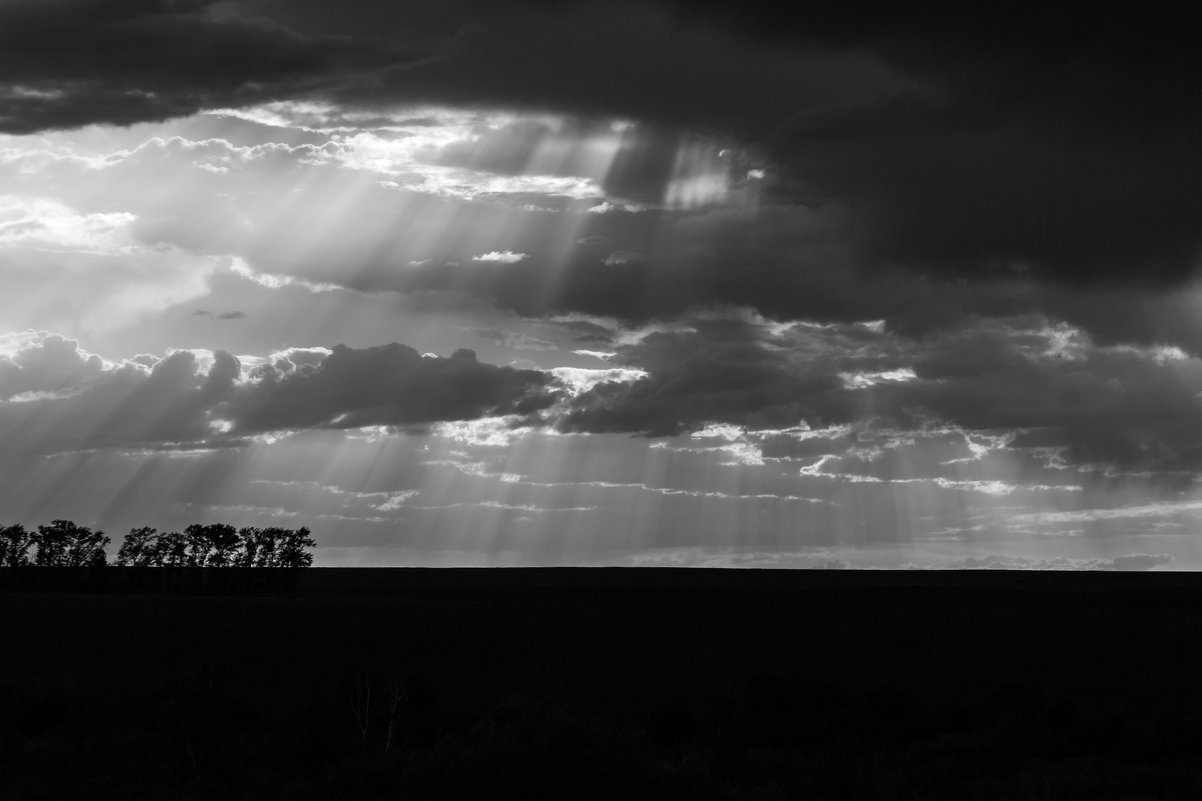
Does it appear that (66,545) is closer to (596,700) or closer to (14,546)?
(14,546)

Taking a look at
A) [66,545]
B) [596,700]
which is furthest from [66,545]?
[596,700]

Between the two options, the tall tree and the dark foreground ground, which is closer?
the dark foreground ground

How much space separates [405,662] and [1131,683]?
116 ft

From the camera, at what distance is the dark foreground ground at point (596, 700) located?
19609mm

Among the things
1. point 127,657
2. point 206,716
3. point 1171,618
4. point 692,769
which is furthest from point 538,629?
point 692,769

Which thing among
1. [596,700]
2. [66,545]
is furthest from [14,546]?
[596,700]

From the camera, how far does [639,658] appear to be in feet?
225

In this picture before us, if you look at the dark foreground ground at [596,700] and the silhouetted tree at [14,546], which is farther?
the silhouetted tree at [14,546]

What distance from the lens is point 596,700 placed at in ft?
159

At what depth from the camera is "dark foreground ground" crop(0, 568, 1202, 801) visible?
19609 millimetres

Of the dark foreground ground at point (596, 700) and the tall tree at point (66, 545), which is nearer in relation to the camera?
the dark foreground ground at point (596, 700)

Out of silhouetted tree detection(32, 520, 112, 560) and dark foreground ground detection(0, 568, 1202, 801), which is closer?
dark foreground ground detection(0, 568, 1202, 801)

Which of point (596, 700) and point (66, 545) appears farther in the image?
point (66, 545)

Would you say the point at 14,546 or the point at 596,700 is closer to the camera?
the point at 596,700
